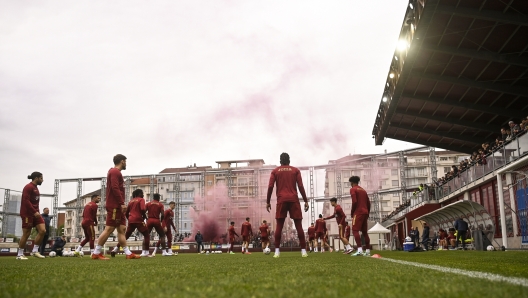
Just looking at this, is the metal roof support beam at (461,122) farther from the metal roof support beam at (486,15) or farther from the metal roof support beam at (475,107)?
the metal roof support beam at (486,15)

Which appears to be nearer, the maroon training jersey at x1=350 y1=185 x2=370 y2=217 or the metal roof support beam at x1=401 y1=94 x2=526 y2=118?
the maroon training jersey at x1=350 y1=185 x2=370 y2=217

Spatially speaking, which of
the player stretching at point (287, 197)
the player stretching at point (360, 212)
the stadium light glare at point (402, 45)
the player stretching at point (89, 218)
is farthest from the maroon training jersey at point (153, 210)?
the stadium light glare at point (402, 45)

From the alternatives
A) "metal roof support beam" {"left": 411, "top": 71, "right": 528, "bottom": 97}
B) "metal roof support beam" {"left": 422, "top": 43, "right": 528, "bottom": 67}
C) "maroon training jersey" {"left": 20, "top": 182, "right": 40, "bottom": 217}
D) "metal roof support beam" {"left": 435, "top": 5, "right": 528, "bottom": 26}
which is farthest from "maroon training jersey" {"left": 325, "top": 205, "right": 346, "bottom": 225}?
"maroon training jersey" {"left": 20, "top": 182, "right": 40, "bottom": 217}

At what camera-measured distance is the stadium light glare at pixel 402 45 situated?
17.2m

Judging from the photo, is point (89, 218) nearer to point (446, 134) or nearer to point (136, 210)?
point (136, 210)

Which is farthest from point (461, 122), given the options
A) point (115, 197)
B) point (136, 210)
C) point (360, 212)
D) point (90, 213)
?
point (115, 197)

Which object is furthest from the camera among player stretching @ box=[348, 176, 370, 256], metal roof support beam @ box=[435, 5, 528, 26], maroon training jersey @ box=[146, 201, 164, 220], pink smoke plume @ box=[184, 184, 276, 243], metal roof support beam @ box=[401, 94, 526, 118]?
pink smoke plume @ box=[184, 184, 276, 243]

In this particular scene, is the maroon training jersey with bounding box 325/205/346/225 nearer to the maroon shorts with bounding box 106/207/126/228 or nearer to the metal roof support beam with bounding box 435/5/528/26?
the metal roof support beam with bounding box 435/5/528/26

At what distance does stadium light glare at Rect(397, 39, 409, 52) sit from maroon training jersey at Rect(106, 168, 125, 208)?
39.4ft

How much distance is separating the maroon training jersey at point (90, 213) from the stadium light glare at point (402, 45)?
12.6 m

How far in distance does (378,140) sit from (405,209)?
942cm

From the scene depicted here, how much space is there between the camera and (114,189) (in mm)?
9523

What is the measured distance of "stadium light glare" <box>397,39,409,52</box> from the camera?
17219 millimetres

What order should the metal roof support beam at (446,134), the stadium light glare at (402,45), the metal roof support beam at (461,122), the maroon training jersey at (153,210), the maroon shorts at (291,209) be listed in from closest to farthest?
the maroon shorts at (291,209)
the maroon training jersey at (153,210)
the stadium light glare at (402,45)
the metal roof support beam at (461,122)
the metal roof support beam at (446,134)
